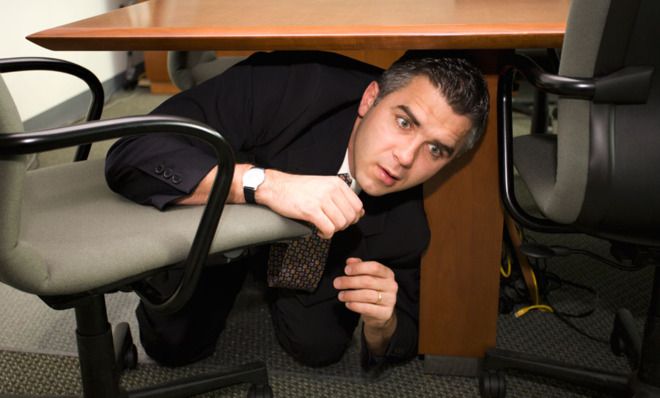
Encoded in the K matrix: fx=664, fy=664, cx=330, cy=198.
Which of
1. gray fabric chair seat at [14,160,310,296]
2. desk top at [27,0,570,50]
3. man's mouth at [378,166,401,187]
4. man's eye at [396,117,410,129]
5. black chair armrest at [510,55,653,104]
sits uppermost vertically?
desk top at [27,0,570,50]

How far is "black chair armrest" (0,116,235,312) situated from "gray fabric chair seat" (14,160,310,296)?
4 cm

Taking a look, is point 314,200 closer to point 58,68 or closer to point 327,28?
point 327,28

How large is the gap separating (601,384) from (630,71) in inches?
27.5

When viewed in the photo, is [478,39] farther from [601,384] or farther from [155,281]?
[601,384]

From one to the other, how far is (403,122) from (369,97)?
0.11 m

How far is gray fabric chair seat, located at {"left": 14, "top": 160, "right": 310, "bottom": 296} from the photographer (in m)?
0.80

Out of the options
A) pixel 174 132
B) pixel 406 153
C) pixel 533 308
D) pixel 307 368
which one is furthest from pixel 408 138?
pixel 533 308

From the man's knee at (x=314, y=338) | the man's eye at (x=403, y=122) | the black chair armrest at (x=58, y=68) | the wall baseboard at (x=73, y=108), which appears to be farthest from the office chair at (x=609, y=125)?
the wall baseboard at (x=73, y=108)

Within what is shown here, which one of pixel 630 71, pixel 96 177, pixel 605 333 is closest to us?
pixel 630 71

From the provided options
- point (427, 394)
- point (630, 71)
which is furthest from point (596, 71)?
point (427, 394)

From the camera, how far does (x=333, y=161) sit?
1.27 metres

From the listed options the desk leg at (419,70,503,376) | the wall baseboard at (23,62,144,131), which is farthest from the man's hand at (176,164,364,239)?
the wall baseboard at (23,62,144,131)

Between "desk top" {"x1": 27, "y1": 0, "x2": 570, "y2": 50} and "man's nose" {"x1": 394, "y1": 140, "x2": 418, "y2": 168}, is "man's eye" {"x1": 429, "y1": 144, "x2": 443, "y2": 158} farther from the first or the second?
"desk top" {"x1": 27, "y1": 0, "x2": 570, "y2": 50}

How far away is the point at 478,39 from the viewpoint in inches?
38.4
